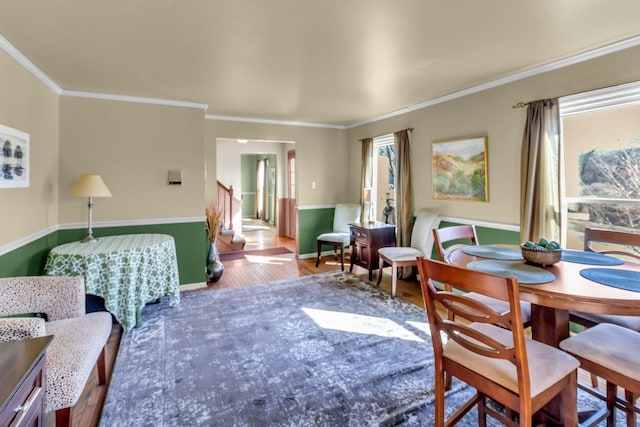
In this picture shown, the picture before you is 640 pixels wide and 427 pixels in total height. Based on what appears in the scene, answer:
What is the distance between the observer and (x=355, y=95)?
3.75 metres

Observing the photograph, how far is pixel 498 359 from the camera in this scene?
1359mm

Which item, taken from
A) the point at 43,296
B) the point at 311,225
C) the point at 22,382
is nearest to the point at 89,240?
the point at 43,296

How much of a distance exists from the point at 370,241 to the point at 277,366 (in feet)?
7.54

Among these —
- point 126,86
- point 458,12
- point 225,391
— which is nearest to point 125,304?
point 225,391

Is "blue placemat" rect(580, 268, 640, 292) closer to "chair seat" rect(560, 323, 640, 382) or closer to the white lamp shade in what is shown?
"chair seat" rect(560, 323, 640, 382)

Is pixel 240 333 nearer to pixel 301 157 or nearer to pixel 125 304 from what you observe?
pixel 125 304

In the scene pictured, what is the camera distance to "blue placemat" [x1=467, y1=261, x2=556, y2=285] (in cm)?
152

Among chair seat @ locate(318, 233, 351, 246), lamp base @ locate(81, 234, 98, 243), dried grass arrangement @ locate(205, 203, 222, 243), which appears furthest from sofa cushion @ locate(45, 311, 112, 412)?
chair seat @ locate(318, 233, 351, 246)

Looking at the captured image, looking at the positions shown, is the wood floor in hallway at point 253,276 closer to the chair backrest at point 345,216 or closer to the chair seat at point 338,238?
the chair seat at point 338,238

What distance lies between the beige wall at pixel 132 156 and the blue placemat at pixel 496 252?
3272 millimetres

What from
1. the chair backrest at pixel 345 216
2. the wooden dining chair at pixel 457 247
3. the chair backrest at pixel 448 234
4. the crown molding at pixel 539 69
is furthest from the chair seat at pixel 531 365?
the chair backrest at pixel 345 216

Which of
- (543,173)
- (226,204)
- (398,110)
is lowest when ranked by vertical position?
(226,204)

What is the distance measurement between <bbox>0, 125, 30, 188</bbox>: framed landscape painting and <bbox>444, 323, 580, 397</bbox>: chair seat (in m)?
3.11

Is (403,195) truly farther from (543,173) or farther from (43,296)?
(43,296)
